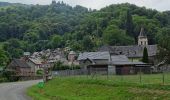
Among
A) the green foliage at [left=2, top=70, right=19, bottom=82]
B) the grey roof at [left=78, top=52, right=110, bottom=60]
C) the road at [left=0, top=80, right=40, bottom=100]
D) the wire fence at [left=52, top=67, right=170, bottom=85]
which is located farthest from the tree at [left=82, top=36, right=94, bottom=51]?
the road at [left=0, top=80, right=40, bottom=100]

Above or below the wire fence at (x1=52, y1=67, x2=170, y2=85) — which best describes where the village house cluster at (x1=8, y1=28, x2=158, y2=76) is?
below

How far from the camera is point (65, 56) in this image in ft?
625

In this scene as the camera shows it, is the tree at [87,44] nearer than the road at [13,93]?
No

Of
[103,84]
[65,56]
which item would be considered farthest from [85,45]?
[103,84]

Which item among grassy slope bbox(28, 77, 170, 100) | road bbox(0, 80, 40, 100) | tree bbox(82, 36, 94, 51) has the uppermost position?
grassy slope bbox(28, 77, 170, 100)

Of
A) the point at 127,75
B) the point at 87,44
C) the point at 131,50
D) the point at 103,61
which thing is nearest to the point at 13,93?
the point at 127,75

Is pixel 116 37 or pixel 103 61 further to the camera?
pixel 116 37

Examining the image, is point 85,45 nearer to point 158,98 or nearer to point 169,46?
point 169,46

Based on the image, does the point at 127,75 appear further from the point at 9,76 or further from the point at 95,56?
the point at 9,76

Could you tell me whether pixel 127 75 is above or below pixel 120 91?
below

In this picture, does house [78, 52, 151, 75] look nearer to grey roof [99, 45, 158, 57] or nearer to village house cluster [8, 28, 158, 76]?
village house cluster [8, 28, 158, 76]

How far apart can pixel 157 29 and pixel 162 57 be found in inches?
3482

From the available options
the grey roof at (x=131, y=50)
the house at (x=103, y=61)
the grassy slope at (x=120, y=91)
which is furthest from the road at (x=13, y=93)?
the grey roof at (x=131, y=50)

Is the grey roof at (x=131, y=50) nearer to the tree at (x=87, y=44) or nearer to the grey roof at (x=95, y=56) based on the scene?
the grey roof at (x=95, y=56)
